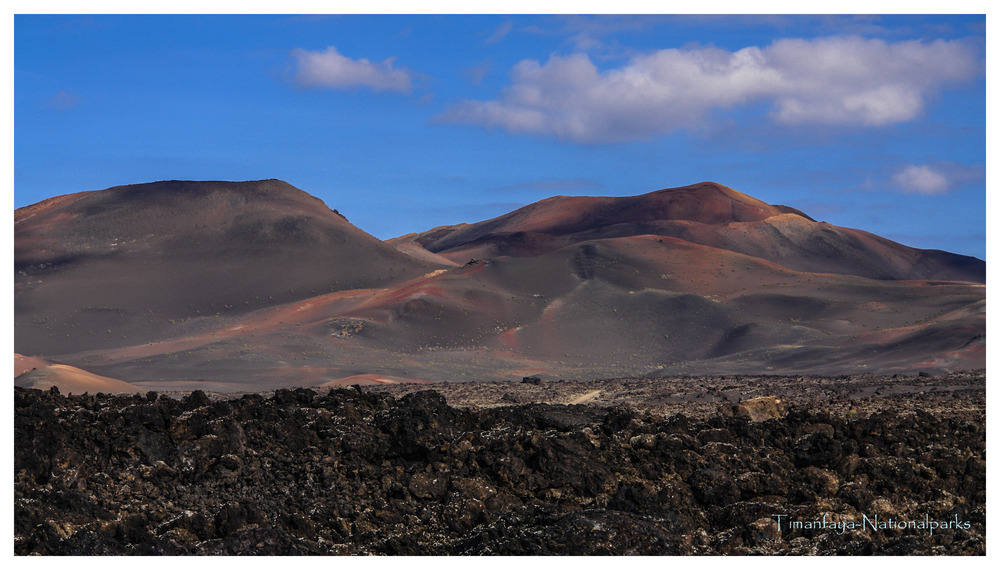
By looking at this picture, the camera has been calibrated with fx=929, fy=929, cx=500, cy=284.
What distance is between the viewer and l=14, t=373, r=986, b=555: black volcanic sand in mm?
8133

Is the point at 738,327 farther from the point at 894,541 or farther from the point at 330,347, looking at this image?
the point at 894,541

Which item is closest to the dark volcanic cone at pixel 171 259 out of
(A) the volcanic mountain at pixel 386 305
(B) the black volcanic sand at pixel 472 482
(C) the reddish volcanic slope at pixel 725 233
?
(A) the volcanic mountain at pixel 386 305

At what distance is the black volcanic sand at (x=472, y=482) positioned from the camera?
813 centimetres

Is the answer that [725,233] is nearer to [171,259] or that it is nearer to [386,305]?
[386,305]

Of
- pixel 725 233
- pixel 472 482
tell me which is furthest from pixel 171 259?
pixel 472 482

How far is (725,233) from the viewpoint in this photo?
103562 millimetres

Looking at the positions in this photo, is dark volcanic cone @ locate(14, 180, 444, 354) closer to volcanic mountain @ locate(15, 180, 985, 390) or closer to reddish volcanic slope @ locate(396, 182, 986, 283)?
volcanic mountain @ locate(15, 180, 985, 390)

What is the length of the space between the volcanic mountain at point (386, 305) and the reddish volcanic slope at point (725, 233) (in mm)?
5681

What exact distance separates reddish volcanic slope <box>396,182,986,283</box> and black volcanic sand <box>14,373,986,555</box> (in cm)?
9087

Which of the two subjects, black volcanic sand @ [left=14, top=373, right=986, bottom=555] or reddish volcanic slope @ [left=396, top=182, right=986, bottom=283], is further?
reddish volcanic slope @ [left=396, top=182, right=986, bottom=283]

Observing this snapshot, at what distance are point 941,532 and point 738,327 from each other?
150 ft

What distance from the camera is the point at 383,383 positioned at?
34.6 metres

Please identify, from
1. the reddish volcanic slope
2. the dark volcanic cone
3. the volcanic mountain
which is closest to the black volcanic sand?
the volcanic mountain

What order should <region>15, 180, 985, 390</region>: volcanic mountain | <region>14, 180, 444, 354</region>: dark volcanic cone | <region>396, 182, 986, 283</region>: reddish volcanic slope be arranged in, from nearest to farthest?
<region>15, 180, 985, 390</region>: volcanic mountain → <region>14, 180, 444, 354</region>: dark volcanic cone → <region>396, 182, 986, 283</region>: reddish volcanic slope
